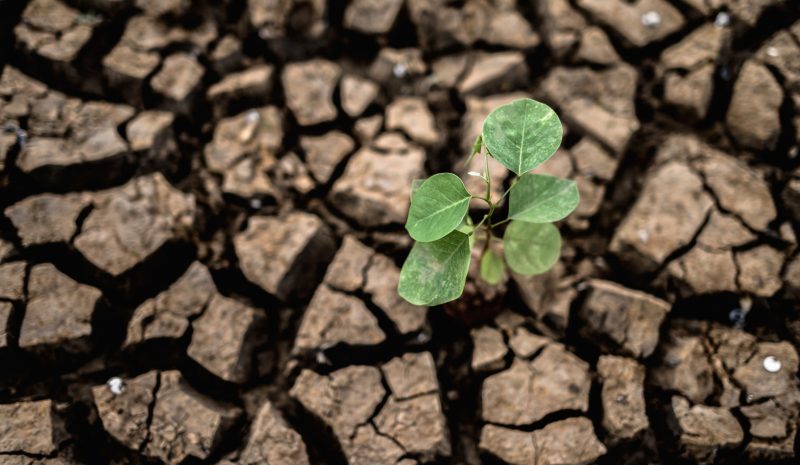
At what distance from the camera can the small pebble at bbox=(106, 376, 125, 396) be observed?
5.53ft

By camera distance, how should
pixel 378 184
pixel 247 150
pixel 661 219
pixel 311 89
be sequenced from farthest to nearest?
pixel 311 89, pixel 247 150, pixel 378 184, pixel 661 219

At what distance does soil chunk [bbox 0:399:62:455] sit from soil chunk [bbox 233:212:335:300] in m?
0.72

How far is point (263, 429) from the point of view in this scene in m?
1.65

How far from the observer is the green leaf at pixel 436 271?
134cm

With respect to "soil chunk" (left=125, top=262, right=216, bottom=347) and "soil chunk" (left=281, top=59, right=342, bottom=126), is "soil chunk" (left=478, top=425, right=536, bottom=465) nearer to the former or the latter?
"soil chunk" (left=125, top=262, right=216, bottom=347)

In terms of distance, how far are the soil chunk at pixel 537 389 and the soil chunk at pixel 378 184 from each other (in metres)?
0.68

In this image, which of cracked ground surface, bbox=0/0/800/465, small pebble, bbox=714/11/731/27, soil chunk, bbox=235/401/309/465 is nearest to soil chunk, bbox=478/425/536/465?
cracked ground surface, bbox=0/0/800/465

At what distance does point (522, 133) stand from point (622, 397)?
0.93 m

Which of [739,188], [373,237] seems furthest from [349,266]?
[739,188]

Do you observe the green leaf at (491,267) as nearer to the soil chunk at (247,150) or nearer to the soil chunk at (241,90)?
the soil chunk at (247,150)

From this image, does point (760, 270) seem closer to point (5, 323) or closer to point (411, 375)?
point (411, 375)

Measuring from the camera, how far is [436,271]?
1.37m

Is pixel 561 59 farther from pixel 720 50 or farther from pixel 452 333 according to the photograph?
pixel 452 333

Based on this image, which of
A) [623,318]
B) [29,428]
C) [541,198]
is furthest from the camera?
[623,318]
